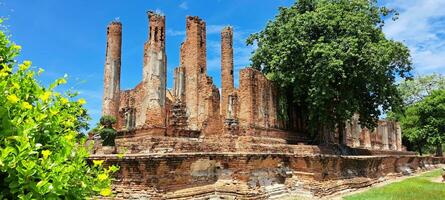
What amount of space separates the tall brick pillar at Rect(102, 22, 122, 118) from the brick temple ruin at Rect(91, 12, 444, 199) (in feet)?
0.17

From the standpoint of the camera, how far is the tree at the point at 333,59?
19391mm

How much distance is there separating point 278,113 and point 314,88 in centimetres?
297

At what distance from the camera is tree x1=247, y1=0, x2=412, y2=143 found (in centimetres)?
1939

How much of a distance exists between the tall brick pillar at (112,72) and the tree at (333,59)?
26.2 ft

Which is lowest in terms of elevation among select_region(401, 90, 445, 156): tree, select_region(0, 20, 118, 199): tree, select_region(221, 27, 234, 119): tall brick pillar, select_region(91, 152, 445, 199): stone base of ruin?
select_region(91, 152, 445, 199): stone base of ruin

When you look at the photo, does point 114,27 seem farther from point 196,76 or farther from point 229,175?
point 229,175

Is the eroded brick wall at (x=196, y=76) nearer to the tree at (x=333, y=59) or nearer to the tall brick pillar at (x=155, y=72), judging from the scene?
the tree at (x=333, y=59)

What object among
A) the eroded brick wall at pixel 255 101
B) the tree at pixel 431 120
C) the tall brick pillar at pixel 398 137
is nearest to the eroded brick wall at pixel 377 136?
the tall brick pillar at pixel 398 137

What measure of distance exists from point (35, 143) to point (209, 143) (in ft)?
31.0

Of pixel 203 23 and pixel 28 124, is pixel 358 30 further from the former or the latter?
pixel 28 124

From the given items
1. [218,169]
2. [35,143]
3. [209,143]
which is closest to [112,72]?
[209,143]

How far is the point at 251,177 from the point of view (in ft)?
41.0

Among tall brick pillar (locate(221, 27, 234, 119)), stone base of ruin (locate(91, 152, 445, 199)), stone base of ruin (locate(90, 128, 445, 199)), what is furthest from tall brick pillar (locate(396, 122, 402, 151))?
stone base of ruin (locate(91, 152, 445, 199))

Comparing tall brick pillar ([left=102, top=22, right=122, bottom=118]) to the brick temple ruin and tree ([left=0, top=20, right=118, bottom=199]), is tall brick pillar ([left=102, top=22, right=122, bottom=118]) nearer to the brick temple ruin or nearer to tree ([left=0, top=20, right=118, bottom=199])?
the brick temple ruin
